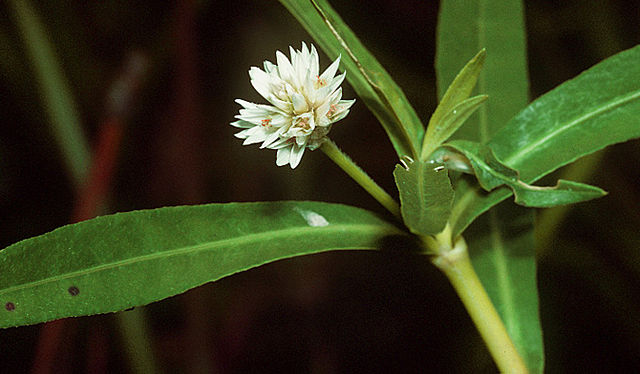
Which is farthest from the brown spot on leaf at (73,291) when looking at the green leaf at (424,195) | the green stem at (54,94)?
the green stem at (54,94)

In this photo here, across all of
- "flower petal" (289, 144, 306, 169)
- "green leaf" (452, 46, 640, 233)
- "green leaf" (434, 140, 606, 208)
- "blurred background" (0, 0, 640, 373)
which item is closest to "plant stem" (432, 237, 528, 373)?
"green leaf" (452, 46, 640, 233)

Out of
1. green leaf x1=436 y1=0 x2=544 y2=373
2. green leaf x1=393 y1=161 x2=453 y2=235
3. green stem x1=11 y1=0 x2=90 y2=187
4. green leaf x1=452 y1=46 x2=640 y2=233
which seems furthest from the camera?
green stem x1=11 y1=0 x2=90 y2=187

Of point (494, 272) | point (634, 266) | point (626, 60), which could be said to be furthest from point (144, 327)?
point (634, 266)

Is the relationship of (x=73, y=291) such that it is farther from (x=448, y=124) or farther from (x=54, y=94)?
(x=54, y=94)

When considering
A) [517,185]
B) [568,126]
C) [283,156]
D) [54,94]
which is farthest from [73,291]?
[54,94]

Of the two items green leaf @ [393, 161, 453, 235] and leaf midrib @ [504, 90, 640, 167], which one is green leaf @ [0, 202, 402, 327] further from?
leaf midrib @ [504, 90, 640, 167]

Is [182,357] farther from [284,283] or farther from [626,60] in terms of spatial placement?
[626,60]
